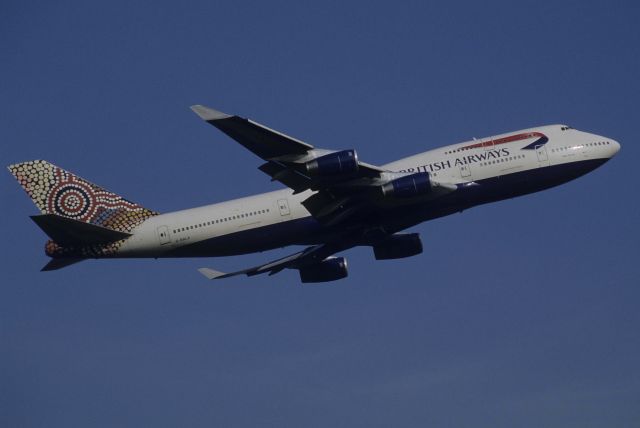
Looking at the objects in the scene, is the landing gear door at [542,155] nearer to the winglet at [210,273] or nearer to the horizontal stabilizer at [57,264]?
the winglet at [210,273]

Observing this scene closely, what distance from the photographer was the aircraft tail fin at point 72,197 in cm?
5869

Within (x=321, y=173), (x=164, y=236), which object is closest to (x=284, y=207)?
(x=321, y=173)

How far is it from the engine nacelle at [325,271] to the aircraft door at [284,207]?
704 cm

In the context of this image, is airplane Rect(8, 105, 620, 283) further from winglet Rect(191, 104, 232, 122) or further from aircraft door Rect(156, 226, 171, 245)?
winglet Rect(191, 104, 232, 122)

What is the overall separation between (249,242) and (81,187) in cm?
1138

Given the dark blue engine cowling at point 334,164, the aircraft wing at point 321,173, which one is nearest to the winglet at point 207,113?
the aircraft wing at point 321,173

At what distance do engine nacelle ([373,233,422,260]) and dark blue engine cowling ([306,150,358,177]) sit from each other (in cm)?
987

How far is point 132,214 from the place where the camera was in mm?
58406

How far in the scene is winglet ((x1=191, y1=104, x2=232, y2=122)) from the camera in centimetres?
4697

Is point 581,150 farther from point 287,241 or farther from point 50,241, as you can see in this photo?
point 50,241

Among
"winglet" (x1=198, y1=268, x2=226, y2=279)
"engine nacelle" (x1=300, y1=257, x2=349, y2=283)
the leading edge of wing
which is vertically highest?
the leading edge of wing

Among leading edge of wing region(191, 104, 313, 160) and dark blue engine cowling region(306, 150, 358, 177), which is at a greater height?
leading edge of wing region(191, 104, 313, 160)

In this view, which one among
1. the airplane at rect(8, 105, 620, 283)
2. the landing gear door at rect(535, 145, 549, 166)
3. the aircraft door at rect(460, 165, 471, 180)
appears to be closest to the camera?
the airplane at rect(8, 105, 620, 283)

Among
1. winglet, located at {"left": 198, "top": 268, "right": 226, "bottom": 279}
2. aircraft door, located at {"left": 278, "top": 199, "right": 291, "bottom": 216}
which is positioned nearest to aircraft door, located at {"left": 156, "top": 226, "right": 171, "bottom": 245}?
winglet, located at {"left": 198, "top": 268, "right": 226, "bottom": 279}
